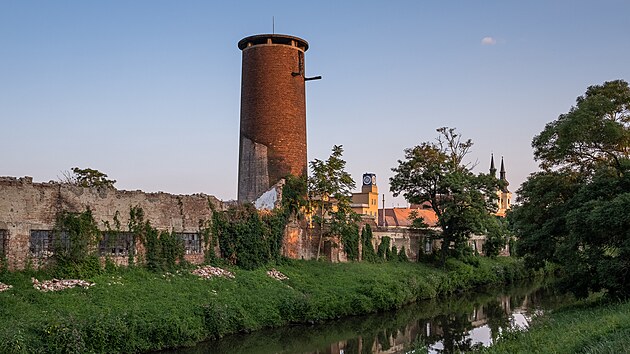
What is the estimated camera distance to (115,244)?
2377cm

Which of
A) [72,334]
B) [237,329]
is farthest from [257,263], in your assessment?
[72,334]

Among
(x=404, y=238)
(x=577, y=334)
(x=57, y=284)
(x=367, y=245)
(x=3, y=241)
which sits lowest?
(x=577, y=334)

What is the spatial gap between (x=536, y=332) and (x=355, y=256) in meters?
18.9

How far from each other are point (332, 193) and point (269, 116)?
5.88m

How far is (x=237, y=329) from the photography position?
864 inches

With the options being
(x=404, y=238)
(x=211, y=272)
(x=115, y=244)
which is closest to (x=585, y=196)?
(x=211, y=272)

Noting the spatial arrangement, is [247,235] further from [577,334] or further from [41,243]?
[577,334]

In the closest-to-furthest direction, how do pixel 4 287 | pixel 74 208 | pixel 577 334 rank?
1. pixel 577 334
2. pixel 4 287
3. pixel 74 208

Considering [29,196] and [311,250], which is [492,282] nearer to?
[311,250]

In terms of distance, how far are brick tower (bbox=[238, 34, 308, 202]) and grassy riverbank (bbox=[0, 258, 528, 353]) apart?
19.5 feet

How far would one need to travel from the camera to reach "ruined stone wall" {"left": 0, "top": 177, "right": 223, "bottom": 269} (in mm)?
20703

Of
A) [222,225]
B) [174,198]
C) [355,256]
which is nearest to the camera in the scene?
[174,198]

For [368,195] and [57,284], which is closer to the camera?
[57,284]

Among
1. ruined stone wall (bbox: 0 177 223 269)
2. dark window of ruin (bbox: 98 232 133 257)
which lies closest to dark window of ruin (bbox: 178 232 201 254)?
ruined stone wall (bbox: 0 177 223 269)
